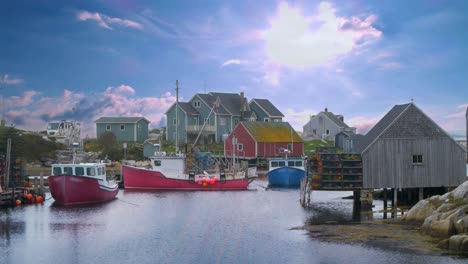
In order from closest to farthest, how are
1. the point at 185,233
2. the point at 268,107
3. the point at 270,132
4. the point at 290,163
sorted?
the point at 185,233
the point at 290,163
the point at 270,132
the point at 268,107

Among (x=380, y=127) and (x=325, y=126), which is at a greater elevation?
(x=325, y=126)

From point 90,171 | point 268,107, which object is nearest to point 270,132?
point 268,107

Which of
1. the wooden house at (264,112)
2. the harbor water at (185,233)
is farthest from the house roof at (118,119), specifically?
the harbor water at (185,233)

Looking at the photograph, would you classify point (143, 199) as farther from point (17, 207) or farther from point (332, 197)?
point (332, 197)

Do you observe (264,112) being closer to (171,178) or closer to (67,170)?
(171,178)

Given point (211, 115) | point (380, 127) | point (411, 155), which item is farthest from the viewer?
point (211, 115)

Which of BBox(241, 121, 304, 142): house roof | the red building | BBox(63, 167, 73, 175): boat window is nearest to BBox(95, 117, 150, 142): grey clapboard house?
the red building

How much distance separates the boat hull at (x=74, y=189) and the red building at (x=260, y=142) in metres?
33.9

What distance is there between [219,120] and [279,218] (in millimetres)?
52301

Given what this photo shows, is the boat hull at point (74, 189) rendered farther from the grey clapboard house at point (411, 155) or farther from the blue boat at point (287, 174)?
the blue boat at point (287, 174)

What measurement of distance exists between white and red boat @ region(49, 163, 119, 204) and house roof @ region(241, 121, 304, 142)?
117ft

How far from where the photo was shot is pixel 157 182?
59406mm

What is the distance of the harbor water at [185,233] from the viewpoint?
28125 mm

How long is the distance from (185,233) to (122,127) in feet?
201
